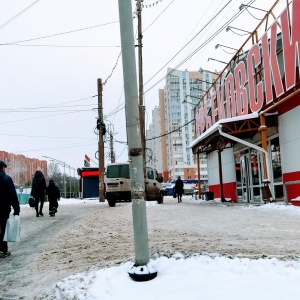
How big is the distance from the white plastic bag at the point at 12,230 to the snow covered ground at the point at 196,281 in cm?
217

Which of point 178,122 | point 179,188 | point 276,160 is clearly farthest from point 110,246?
point 178,122

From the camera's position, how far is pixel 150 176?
2058cm

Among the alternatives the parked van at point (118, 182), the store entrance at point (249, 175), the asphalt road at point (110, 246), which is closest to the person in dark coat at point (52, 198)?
the asphalt road at point (110, 246)

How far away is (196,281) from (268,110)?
10084mm

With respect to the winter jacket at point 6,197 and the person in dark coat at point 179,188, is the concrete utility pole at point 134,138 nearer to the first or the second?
the winter jacket at point 6,197

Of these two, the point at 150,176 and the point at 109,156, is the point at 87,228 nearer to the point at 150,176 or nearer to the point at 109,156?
the point at 150,176

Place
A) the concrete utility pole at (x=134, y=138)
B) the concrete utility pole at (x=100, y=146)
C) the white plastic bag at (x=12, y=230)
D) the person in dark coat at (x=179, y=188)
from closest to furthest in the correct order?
the concrete utility pole at (x=134, y=138), the white plastic bag at (x=12, y=230), the person in dark coat at (x=179, y=188), the concrete utility pole at (x=100, y=146)

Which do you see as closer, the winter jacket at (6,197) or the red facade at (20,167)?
the winter jacket at (6,197)

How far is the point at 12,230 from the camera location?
242 inches

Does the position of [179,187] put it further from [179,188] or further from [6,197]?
[6,197]

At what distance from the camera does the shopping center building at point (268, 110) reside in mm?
11406

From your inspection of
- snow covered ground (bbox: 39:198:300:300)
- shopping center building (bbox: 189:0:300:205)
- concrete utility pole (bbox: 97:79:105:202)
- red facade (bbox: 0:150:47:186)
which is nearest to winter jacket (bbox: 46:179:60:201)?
shopping center building (bbox: 189:0:300:205)

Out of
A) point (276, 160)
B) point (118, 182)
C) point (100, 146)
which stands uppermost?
point (100, 146)

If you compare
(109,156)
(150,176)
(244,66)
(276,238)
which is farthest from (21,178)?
(276,238)
